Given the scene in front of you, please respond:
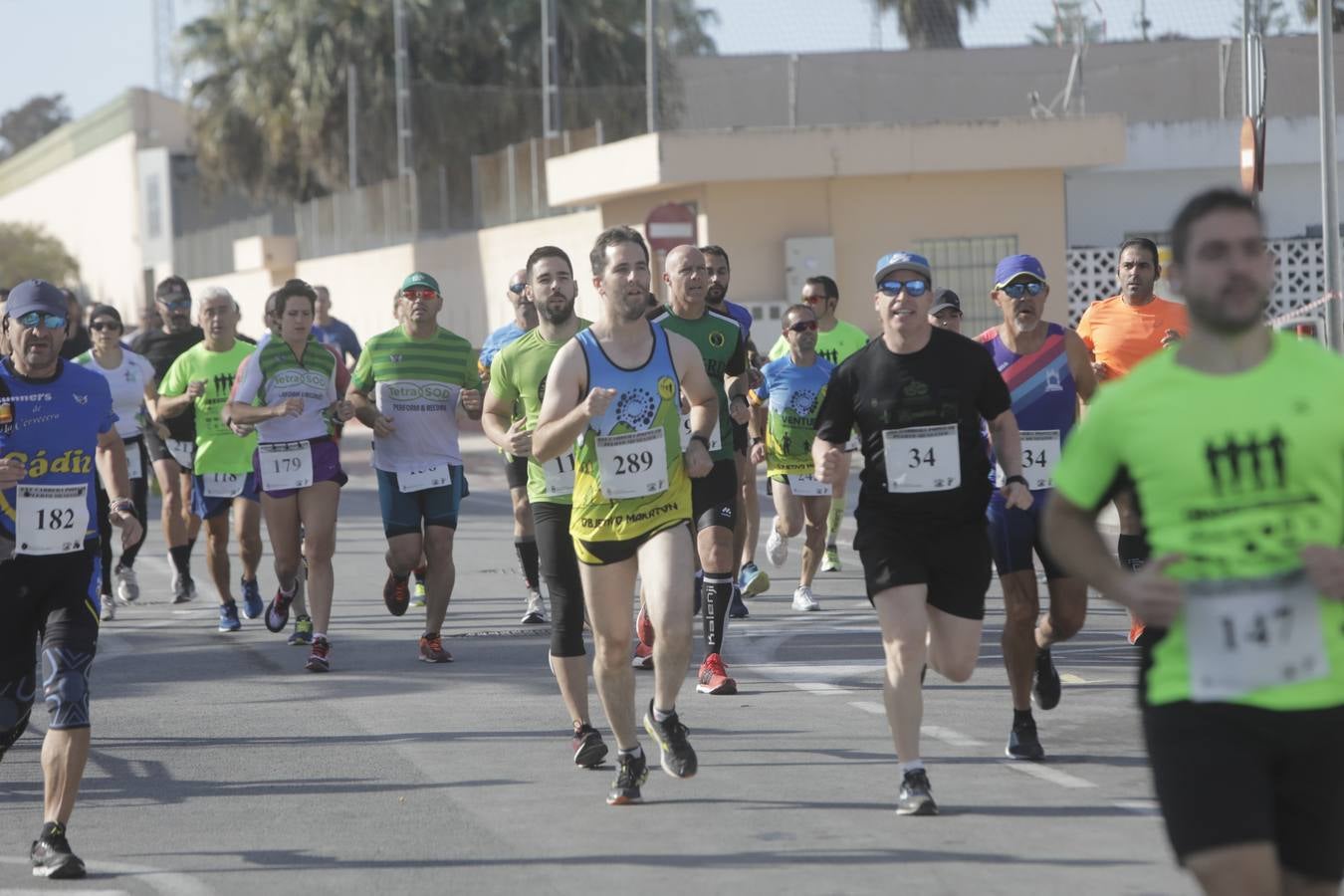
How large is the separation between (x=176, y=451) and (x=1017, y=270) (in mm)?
7802

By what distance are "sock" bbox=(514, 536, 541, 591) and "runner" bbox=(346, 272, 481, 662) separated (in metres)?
1.48

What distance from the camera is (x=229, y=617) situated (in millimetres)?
13055

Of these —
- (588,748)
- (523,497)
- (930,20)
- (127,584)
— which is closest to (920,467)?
(588,748)

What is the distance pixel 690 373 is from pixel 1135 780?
2215 millimetres

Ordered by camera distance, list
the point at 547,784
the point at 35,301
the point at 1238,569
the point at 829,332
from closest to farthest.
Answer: the point at 1238,569, the point at 35,301, the point at 547,784, the point at 829,332

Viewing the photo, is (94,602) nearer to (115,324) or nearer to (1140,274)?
(1140,274)

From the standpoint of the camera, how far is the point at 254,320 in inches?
2183

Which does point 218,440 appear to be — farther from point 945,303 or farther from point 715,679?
point 945,303

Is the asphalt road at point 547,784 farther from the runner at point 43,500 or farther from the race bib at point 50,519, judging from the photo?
the race bib at point 50,519

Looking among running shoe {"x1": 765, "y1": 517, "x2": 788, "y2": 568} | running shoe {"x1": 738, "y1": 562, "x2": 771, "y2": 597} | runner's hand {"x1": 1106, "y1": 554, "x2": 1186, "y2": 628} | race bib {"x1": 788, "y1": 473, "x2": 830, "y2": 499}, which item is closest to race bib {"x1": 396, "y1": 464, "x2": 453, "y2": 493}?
race bib {"x1": 788, "y1": 473, "x2": 830, "y2": 499}

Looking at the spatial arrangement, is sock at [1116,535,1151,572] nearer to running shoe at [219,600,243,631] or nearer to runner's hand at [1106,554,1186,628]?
runner's hand at [1106,554,1186,628]

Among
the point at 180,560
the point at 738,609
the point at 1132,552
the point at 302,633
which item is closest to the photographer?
the point at 1132,552

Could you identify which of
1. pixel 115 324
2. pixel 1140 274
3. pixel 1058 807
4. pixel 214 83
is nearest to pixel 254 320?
pixel 214 83

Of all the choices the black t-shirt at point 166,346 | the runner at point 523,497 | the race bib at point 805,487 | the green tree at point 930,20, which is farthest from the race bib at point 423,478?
the green tree at point 930,20
